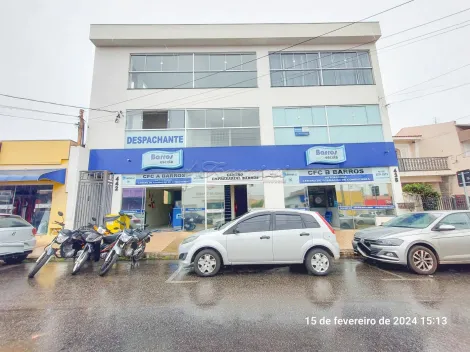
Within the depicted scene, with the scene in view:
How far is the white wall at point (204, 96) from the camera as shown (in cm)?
1200

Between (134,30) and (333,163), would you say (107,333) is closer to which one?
(333,163)

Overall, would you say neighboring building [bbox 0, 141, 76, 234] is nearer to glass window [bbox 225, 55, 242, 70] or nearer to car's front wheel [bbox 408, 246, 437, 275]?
glass window [bbox 225, 55, 242, 70]

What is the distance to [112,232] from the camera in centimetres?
693

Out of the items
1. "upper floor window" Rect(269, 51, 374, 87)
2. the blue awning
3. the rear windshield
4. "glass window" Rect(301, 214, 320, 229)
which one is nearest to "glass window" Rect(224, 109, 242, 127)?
"upper floor window" Rect(269, 51, 374, 87)

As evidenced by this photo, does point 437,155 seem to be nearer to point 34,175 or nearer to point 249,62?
point 249,62

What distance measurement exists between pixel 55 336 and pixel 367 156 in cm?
1353

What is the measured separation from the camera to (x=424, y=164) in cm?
1711

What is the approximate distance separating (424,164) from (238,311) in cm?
2089

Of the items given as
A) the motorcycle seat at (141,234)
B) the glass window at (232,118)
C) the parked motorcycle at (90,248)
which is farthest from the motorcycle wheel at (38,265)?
the glass window at (232,118)

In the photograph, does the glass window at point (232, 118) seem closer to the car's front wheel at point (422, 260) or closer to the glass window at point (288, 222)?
the glass window at point (288, 222)

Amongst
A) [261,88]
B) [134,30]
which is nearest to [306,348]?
[261,88]

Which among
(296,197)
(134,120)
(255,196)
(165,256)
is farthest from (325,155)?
(134,120)

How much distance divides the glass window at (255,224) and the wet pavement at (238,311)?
114 cm

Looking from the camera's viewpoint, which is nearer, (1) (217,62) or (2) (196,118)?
(2) (196,118)
